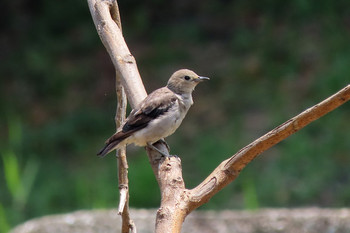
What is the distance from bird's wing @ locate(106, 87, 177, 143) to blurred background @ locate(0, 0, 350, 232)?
4.92 feet

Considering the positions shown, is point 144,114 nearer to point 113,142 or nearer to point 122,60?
point 113,142

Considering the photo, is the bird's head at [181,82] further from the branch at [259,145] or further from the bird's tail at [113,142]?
the branch at [259,145]

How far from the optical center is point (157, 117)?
12.4 ft

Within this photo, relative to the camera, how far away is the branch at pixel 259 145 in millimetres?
2242

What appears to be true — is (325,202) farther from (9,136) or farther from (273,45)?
(9,136)

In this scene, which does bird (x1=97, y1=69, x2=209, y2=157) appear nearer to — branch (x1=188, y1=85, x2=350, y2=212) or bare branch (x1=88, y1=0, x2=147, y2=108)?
bare branch (x1=88, y1=0, x2=147, y2=108)

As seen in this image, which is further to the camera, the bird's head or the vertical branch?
the bird's head

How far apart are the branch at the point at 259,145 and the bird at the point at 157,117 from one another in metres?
0.77

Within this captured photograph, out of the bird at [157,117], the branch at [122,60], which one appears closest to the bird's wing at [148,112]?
the bird at [157,117]

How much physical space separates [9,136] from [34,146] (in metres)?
0.39

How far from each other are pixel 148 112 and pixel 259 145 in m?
1.50

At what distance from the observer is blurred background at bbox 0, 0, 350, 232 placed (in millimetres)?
6281

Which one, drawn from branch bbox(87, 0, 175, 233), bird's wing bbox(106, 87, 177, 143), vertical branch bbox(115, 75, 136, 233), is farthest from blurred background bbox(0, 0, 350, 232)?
branch bbox(87, 0, 175, 233)

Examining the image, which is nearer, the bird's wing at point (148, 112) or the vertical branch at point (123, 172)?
the vertical branch at point (123, 172)
